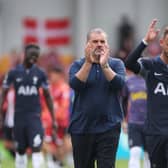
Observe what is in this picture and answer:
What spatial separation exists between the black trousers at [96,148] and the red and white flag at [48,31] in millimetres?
19755

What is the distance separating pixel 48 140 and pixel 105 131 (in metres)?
7.00

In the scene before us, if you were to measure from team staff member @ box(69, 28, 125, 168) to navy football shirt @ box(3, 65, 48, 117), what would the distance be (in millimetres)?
3363

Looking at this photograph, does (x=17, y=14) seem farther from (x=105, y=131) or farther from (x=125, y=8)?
(x=105, y=131)

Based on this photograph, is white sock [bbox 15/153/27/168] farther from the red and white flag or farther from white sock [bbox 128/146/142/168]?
the red and white flag

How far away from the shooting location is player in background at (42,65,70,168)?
1809cm

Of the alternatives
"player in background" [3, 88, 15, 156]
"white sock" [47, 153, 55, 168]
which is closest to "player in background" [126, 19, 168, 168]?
"white sock" [47, 153, 55, 168]

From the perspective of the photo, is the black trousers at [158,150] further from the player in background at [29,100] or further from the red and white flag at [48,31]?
the red and white flag at [48,31]

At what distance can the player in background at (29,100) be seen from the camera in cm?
1462

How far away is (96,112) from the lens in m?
11.2

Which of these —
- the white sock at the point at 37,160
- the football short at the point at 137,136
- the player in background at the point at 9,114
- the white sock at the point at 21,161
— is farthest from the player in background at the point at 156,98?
the player in background at the point at 9,114

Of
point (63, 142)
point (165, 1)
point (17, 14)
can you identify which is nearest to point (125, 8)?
point (165, 1)

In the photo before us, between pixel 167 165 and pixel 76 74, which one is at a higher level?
pixel 76 74

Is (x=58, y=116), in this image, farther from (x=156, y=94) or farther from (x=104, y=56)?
(x=104, y=56)

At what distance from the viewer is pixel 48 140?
18.1 m
